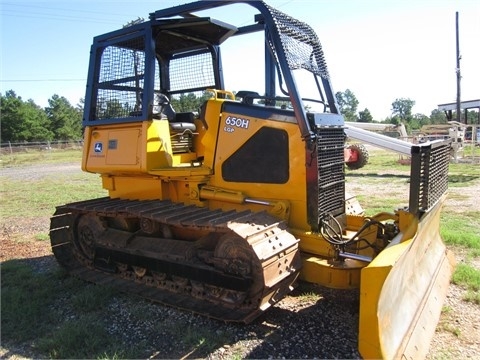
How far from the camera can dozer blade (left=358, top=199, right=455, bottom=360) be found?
2828 millimetres

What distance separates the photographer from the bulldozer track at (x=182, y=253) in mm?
3660

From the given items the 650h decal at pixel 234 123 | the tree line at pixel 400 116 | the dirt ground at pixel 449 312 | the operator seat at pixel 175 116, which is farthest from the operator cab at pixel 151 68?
the tree line at pixel 400 116

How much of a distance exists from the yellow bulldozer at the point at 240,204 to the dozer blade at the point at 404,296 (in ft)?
0.04

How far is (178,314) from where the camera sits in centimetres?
412

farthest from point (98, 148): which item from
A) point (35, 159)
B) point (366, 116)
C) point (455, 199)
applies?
point (366, 116)

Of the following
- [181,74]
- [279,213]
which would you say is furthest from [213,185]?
[181,74]

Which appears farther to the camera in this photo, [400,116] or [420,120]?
[400,116]

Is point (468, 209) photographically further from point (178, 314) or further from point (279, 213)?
point (178, 314)

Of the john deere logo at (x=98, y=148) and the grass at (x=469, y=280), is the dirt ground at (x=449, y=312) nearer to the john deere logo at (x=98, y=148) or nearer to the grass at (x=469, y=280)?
the grass at (x=469, y=280)

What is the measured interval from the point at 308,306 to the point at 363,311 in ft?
4.78

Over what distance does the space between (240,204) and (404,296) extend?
1887 millimetres

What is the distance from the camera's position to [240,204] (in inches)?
178

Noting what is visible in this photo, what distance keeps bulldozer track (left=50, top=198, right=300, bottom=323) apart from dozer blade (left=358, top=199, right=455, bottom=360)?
906 millimetres

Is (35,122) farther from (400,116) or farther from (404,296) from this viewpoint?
(400,116)
